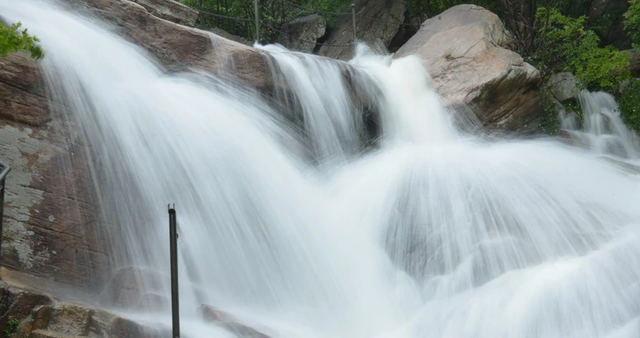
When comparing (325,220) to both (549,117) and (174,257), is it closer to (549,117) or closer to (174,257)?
(174,257)

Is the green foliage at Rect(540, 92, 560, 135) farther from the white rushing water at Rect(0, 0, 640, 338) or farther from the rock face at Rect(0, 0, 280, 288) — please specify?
the rock face at Rect(0, 0, 280, 288)

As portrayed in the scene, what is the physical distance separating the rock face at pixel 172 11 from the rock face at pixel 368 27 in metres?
6.26

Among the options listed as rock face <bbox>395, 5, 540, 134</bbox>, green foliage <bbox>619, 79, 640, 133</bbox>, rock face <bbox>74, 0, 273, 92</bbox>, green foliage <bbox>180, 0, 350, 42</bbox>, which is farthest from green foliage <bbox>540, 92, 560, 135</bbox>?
green foliage <bbox>180, 0, 350, 42</bbox>

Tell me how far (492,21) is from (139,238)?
8471 mm

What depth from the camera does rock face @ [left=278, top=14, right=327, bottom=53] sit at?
1683cm

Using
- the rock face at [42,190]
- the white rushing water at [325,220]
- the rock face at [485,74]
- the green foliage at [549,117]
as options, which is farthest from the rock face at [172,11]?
the green foliage at [549,117]

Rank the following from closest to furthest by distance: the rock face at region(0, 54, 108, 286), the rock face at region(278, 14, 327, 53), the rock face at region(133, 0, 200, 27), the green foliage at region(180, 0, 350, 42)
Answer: the rock face at region(0, 54, 108, 286)
the rock face at region(133, 0, 200, 27)
the green foliage at region(180, 0, 350, 42)
the rock face at region(278, 14, 327, 53)

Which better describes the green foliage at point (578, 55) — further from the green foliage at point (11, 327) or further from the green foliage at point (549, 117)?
the green foliage at point (11, 327)

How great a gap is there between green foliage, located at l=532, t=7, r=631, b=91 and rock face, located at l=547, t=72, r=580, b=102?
0.59ft

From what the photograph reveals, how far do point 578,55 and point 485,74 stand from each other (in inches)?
133

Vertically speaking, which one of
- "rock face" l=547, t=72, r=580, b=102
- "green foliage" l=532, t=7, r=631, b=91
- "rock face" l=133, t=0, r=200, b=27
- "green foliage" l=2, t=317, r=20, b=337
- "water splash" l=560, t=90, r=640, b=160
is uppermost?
"rock face" l=133, t=0, r=200, b=27

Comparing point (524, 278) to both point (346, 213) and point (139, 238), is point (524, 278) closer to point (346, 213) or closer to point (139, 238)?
point (346, 213)

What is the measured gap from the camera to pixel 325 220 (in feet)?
21.2

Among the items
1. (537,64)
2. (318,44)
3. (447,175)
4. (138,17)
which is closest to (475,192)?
(447,175)
